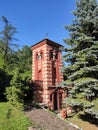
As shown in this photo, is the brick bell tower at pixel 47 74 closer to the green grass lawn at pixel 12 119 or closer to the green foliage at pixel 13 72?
the green foliage at pixel 13 72

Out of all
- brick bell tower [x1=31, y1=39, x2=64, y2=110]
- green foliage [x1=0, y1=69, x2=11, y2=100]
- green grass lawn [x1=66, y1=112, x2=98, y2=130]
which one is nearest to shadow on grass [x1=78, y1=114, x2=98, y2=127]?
green grass lawn [x1=66, y1=112, x2=98, y2=130]

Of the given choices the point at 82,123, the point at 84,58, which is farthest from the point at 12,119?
the point at 84,58

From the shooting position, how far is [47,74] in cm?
2341

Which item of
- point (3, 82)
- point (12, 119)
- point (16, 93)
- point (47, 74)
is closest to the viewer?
point (12, 119)

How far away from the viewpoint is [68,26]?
18.7 m

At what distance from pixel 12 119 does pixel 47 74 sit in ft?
31.5

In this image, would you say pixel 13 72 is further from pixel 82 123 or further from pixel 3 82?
pixel 82 123

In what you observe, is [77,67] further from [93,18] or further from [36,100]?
[36,100]

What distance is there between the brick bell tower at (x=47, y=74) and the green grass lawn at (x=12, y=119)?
6226 millimetres

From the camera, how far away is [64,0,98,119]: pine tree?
16078 mm

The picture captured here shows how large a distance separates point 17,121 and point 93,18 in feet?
38.9

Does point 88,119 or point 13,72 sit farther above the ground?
point 13,72

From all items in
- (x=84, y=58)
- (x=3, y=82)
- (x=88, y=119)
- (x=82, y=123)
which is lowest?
(x=82, y=123)

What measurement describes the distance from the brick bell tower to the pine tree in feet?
17.5
